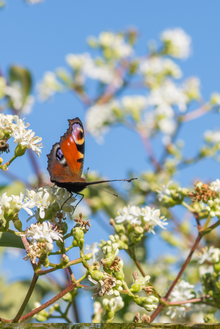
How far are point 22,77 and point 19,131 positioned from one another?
2.44 m

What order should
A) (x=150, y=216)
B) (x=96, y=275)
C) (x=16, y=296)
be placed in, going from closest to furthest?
(x=96, y=275)
(x=150, y=216)
(x=16, y=296)

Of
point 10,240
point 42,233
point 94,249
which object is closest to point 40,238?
point 42,233

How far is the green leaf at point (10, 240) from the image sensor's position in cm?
151

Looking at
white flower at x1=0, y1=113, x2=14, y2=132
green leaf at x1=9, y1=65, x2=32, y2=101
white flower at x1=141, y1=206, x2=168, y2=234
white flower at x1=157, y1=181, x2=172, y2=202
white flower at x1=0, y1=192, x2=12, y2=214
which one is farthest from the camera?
green leaf at x1=9, y1=65, x2=32, y2=101

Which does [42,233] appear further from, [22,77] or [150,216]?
[22,77]

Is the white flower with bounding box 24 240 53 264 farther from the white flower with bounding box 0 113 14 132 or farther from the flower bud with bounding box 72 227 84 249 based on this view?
the white flower with bounding box 0 113 14 132

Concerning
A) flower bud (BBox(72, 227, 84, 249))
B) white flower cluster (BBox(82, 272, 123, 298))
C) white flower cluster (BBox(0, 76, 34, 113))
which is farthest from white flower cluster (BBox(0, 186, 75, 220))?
white flower cluster (BBox(0, 76, 34, 113))

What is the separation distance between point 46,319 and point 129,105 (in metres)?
3.40

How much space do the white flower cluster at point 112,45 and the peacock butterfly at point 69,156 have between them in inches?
145

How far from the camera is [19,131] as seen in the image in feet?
5.38

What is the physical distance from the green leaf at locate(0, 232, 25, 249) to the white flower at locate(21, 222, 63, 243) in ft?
0.54

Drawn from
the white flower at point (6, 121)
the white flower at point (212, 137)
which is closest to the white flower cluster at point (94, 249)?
the white flower at point (6, 121)

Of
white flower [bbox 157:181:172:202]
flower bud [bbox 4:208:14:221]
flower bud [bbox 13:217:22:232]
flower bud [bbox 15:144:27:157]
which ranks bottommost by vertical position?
flower bud [bbox 13:217:22:232]

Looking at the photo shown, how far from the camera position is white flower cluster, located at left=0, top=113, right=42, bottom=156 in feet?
5.25
